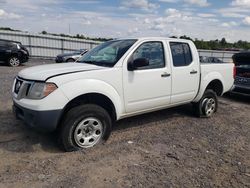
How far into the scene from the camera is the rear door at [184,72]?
565 cm

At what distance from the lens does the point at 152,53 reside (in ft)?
17.5

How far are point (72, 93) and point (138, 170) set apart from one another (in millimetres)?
1471

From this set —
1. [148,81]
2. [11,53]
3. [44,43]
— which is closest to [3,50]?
[11,53]

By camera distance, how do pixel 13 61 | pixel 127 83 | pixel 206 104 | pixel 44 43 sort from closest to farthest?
pixel 127 83 < pixel 206 104 < pixel 13 61 < pixel 44 43

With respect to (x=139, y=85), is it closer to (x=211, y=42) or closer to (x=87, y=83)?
(x=87, y=83)

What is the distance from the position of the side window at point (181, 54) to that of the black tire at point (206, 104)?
1.05m

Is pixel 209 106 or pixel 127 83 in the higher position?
pixel 127 83

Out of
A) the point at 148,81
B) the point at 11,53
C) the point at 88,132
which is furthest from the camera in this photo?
the point at 11,53

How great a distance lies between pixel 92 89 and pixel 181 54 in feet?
7.91

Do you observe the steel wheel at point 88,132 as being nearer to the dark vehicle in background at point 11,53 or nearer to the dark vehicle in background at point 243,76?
the dark vehicle in background at point 243,76

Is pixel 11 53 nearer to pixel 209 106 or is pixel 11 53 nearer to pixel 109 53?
pixel 109 53

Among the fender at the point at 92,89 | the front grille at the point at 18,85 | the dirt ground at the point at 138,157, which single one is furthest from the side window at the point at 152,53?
the front grille at the point at 18,85

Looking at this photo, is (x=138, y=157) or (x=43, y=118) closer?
(x=43, y=118)

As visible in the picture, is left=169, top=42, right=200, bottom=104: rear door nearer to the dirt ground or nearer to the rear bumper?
→ the dirt ground
